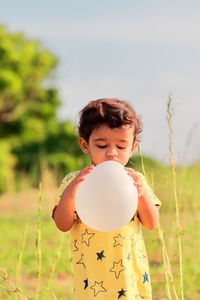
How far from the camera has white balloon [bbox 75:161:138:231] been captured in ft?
6.63

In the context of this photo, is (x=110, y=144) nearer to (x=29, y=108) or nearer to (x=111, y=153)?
(x=111, y=153)

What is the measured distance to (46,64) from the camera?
30.2m

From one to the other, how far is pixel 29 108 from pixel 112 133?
92.8 feet

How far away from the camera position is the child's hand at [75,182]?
2.14m

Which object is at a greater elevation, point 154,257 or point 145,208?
point 145,208

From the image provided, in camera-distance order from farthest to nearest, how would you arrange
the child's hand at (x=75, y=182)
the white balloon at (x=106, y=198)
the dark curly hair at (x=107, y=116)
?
the dark curly hair at (x=107, y=116), the child's hand at (x=75, y=182), the white balloon at (x=106, y=198)

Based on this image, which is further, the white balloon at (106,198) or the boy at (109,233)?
the boy at (109,233)

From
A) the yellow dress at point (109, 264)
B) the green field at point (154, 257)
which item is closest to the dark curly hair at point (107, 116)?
the yellow dress at point (109, 264)

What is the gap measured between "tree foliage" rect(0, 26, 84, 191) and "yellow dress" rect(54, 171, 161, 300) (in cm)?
2571

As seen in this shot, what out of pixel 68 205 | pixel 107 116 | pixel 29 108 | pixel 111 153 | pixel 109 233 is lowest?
pixel 109 233

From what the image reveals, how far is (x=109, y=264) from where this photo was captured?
2260 millimetres

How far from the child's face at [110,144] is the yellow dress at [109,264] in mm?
251

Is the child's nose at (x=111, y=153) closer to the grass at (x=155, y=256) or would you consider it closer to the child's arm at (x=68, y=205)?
the child's arm at (x=68, y=205)

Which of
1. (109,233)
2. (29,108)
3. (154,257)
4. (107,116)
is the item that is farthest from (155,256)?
(29,108)
